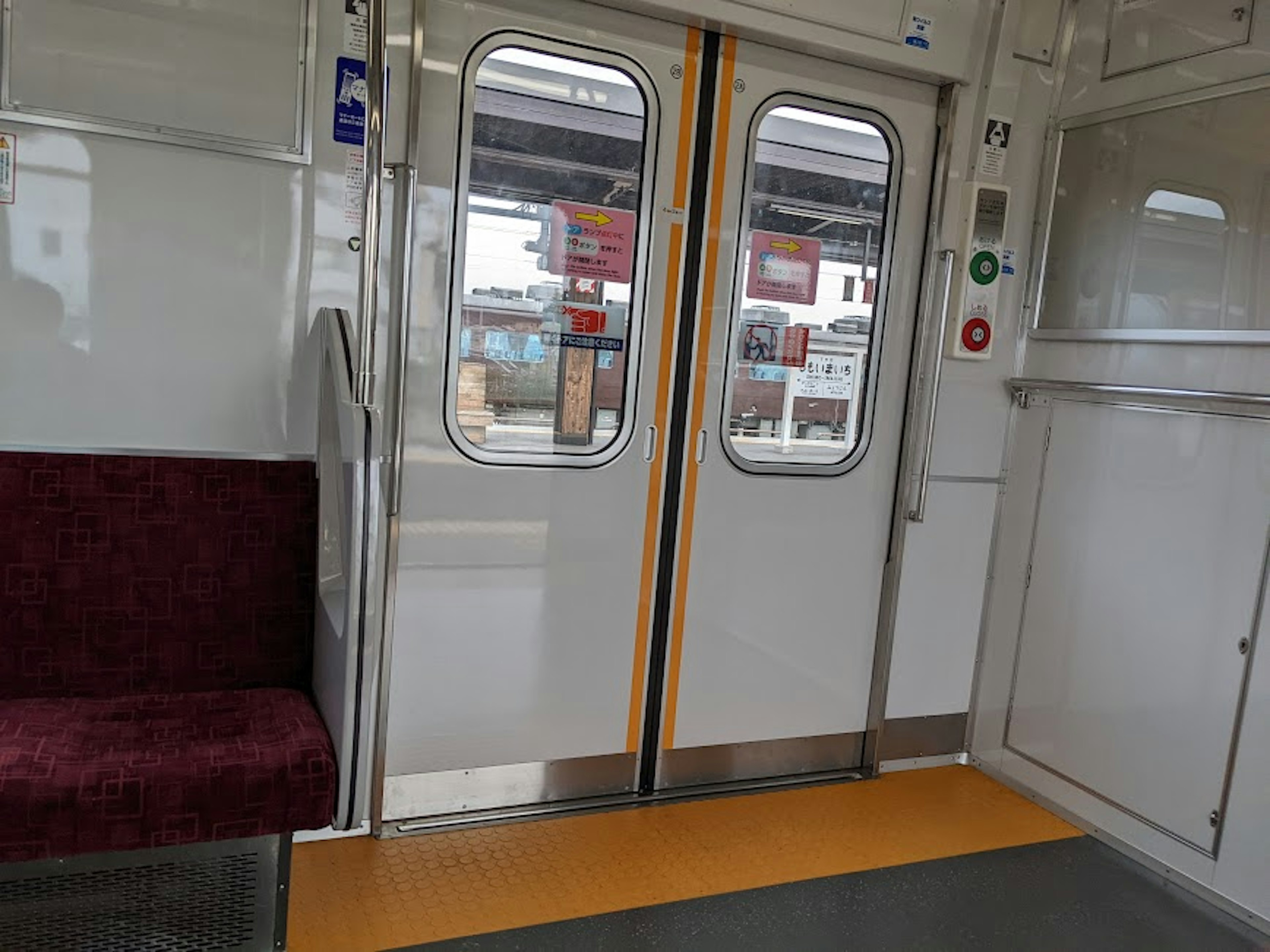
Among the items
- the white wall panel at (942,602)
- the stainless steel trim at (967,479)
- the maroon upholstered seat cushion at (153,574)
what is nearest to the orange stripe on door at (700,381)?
the white wall panel at (942,602)

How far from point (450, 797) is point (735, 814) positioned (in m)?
0.94

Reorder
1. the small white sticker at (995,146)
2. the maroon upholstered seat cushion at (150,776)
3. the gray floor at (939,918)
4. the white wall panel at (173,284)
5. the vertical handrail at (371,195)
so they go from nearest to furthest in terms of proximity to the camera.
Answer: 1. the maroon upholstered seat cushion at (150,776)
2. the vertical handrail at (371,195)
3. the white wall panel at (173,284)
4. the gray floor at (939,918)
5. the small white sticker at (995,146)

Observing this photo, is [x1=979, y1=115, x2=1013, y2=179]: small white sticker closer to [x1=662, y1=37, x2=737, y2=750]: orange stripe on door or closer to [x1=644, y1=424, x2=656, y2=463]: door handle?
[x1=662, y1=37, x2=737, y2=750]: orange stripe on door

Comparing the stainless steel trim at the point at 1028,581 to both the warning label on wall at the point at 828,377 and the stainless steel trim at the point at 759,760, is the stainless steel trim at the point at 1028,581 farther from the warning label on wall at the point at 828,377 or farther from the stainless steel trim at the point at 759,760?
the warning label on wall at the point at 828,377

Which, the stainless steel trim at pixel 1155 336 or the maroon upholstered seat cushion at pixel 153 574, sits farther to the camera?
the stainless steel trim at pixel 1155 336

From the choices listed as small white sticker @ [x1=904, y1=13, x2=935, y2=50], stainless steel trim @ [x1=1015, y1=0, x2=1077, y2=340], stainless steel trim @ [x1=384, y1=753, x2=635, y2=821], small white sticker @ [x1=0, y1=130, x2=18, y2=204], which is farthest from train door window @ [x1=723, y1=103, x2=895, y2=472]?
small white sticker @ [x1=0, y1=130, x2=18, y2=204]

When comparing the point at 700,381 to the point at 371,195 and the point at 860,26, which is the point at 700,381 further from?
the point at 371,195

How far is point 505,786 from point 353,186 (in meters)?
Result: 1.86

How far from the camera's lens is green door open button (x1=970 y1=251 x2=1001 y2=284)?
139 inches

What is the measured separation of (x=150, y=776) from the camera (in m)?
1.92

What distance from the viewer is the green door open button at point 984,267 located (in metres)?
3.53

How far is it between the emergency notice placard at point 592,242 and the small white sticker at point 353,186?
57cm

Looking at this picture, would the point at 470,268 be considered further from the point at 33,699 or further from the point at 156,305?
the point at 33,699

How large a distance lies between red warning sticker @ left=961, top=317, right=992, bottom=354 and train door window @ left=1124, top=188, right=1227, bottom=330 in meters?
0.46
